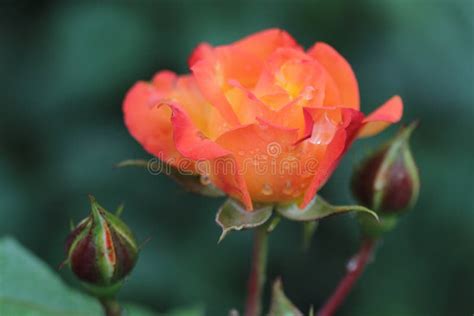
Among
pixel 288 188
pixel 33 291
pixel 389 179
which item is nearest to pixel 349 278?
pixel 389 179

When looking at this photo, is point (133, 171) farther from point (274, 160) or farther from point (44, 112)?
point (274, 160)

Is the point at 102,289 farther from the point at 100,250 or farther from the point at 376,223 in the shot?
the point at 376,223

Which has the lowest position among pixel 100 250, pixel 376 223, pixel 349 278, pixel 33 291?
pixel 33 291

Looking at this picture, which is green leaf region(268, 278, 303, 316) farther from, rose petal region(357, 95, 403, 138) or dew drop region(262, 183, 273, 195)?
rose petal region(357, 95, 403, 138)

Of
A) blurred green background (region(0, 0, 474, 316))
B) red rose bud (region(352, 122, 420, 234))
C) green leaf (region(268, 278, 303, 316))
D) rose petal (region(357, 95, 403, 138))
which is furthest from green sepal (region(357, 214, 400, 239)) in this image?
blurred green background (region(0, 0, 474, 316))

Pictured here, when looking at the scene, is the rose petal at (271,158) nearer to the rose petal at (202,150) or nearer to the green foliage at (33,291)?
A: the rose petal at (202,150)

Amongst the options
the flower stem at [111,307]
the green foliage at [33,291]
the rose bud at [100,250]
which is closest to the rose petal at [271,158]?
the rose bud at [100,250]

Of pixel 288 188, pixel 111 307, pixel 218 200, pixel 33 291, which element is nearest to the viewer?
pixel 288 188

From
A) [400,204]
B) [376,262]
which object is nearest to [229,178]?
[400,204]
